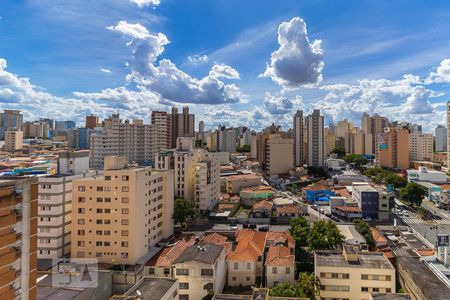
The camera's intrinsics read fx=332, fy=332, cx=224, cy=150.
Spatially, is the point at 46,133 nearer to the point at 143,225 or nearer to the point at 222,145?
the point at 222,145

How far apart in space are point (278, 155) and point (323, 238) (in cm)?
6004

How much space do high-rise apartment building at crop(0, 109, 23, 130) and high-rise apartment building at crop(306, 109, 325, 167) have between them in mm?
150542

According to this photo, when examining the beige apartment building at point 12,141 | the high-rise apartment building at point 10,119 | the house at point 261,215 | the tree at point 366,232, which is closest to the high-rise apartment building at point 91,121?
the beige apartment building at point 12,141

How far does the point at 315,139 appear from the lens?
100438 mm

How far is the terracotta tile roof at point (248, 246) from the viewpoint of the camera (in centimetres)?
3102

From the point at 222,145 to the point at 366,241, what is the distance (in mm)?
111451

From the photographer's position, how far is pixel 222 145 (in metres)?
148

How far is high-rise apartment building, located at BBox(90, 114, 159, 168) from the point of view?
79.2 m

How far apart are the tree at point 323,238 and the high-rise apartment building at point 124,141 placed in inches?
2264

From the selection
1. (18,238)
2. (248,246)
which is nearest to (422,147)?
(248,246)

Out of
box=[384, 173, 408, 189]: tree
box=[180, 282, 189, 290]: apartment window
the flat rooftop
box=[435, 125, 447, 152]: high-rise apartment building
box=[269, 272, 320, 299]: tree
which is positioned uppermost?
box=[435, 125, 447, 152]: high-rise apartment building

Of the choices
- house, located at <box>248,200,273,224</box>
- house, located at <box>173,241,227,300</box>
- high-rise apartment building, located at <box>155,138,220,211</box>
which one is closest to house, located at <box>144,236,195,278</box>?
house, located at <box>173,241,227,300</box>

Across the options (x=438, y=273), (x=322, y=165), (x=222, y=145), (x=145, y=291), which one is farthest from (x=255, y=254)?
(x=222, y=145)

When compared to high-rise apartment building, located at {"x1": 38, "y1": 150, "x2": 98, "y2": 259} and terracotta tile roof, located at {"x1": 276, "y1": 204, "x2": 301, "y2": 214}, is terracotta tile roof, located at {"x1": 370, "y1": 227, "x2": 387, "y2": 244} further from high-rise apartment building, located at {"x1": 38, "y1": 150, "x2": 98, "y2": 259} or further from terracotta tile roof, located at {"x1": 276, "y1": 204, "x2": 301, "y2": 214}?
high-rise apartment building, located at {"x1": 38, "y1": 150, "x2": 98, "y2": 259}
